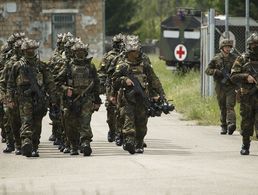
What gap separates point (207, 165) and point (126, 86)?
2.44 metres

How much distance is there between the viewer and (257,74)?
52.1 feet

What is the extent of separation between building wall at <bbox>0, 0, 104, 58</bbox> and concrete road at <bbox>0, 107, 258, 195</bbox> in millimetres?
31378

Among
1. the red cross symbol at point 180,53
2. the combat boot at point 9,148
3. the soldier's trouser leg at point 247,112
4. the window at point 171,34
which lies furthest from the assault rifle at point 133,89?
the window at point 171,34

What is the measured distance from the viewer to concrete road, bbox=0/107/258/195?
38.6ft

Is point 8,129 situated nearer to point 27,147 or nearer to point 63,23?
point 27,147

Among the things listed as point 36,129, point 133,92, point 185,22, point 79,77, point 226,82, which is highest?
point 79,77

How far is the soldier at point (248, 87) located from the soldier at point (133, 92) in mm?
1485

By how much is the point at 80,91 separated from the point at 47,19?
34.6 meters

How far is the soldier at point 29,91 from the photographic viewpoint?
15.9 metres

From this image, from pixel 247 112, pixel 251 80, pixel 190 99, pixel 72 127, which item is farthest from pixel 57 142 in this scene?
pixel 190 99

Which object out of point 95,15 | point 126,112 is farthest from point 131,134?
point 95,15

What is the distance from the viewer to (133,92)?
15992 millimetres

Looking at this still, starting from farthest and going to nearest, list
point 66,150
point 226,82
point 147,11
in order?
point 147,11, point 226,82, point 66,150

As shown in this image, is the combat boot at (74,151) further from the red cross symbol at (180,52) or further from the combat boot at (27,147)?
the red cross symbol at (180,52)
